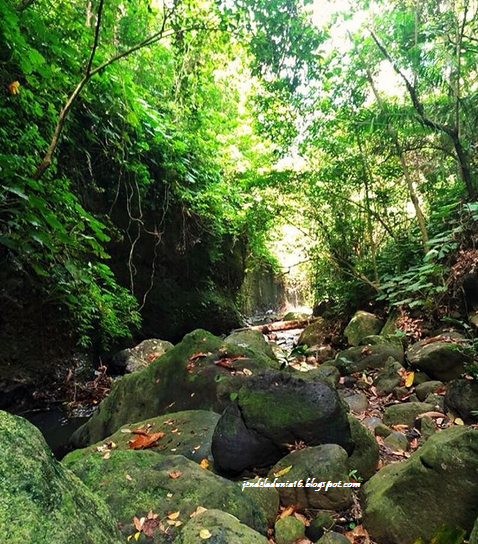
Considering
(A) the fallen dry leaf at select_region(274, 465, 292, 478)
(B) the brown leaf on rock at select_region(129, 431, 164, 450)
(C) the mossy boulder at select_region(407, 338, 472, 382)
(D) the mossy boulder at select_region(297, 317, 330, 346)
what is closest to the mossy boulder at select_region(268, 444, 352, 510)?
(A) the fallen dry leaf at select_region(274, 465, 292, 478)

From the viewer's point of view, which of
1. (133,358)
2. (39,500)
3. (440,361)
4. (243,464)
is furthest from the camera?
(133,358)

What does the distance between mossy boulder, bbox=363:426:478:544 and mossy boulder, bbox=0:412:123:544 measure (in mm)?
1628

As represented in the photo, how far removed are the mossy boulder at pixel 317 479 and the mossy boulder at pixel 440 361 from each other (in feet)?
8.01

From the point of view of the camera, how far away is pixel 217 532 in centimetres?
151

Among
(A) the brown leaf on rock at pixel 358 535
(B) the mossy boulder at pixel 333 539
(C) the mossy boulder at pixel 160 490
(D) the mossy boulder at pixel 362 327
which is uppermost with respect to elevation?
(D) the mossy boulder at pixel 362 327

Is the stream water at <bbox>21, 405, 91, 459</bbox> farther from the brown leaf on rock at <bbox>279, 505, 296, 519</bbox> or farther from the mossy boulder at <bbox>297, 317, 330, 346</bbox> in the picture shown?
the mossy boulder at <bbox>297, 317, 330, 346</bbox>

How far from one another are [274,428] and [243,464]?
35 cm

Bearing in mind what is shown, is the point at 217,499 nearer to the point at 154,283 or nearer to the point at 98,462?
the point at 98,462

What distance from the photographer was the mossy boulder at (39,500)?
85 centimetres

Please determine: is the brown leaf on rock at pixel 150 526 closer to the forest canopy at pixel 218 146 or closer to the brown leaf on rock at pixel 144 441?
the brown leaf on rock at pixel 144 441

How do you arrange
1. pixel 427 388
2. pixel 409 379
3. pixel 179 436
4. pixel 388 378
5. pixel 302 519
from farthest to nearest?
pixel 388 378 → pixel 409 379 → pixel 427 388 → pixel 179 436 → pixel 302 519

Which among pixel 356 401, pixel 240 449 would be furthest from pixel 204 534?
pixel 356 401

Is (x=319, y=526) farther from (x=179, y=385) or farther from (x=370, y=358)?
(x=370, y=358)

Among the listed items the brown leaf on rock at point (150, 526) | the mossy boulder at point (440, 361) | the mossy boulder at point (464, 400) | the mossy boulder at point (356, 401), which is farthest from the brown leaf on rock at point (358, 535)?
the mossy boulder at point (440, 361)
